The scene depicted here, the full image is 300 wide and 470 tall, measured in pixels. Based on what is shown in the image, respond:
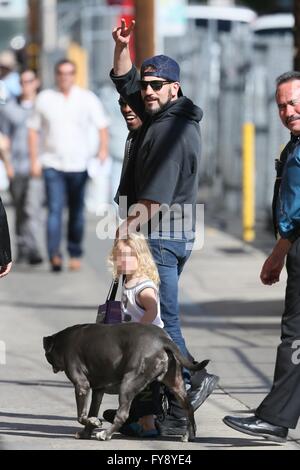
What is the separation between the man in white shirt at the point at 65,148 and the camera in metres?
13.2

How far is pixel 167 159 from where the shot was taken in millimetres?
6773

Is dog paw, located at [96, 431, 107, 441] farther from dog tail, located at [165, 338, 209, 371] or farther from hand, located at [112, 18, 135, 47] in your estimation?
hand, located at [112, 18, 135, 47]

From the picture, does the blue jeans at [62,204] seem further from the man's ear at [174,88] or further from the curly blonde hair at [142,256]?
the curly blonde hair at [142,256]

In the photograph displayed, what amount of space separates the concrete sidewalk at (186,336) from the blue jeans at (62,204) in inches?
11.6

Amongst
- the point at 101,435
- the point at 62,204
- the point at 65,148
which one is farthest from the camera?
the point at 62,204

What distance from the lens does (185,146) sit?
22.5 feet

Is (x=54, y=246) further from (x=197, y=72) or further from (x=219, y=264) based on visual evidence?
(x=197, y=72)

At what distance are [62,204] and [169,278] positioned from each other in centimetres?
656

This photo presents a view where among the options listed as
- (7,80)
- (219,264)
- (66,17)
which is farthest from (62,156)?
(66,17)

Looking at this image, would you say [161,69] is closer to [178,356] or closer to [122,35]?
[122,35]

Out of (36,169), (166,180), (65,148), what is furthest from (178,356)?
(36,169)

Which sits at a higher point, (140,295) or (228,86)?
(228,86)

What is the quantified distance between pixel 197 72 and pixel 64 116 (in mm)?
7477
